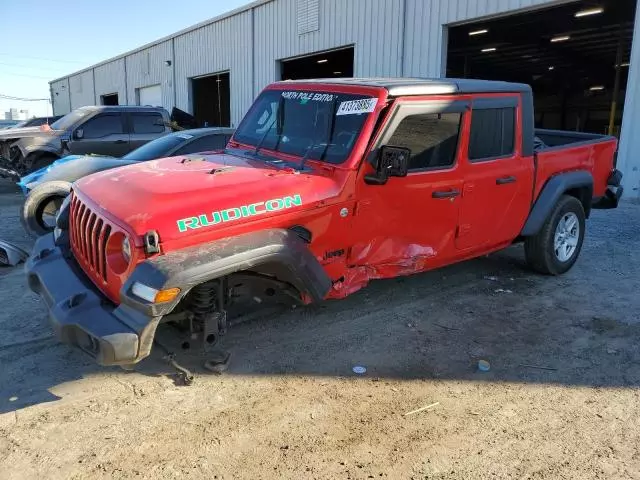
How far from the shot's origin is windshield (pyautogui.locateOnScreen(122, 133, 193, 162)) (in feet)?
23.6

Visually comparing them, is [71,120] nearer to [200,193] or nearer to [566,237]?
[200,193]

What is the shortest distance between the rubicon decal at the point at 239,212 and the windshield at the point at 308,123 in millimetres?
620

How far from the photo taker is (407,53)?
13242mm

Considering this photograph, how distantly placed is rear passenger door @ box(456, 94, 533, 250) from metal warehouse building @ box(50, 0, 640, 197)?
21.4 feet

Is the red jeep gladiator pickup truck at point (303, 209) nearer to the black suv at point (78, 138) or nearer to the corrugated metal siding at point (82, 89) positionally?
the black suv at point (78, 138)

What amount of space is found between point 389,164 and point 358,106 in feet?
1.85

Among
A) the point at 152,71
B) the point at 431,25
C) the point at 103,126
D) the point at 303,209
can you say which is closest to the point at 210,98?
the point at 152,71

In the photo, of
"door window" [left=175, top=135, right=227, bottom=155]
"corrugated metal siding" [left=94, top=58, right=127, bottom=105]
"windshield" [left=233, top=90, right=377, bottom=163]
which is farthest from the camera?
"corrugated metal siding" [left=94, top=58, right=127, bottom=105]

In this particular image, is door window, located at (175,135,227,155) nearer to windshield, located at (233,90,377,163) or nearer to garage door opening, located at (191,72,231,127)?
windshield, located at (233,90,377,163)

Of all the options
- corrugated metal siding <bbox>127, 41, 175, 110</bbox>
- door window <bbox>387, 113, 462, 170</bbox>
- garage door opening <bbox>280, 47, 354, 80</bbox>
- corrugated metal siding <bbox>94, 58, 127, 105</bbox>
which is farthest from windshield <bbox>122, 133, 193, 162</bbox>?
corrugated metal siding <bbox>94, 58, 127, 105</bbox>

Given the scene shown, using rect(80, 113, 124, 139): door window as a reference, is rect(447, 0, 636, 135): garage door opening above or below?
above

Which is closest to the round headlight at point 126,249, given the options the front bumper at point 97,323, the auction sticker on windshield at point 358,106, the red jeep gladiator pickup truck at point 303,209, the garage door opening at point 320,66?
the red jeep gladiator pickup truck at point 303,209

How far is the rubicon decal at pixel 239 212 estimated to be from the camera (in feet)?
9.92

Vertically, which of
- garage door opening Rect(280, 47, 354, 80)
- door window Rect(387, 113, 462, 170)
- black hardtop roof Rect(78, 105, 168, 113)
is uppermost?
garage door opening Rect(280, 47, 354, 80)
